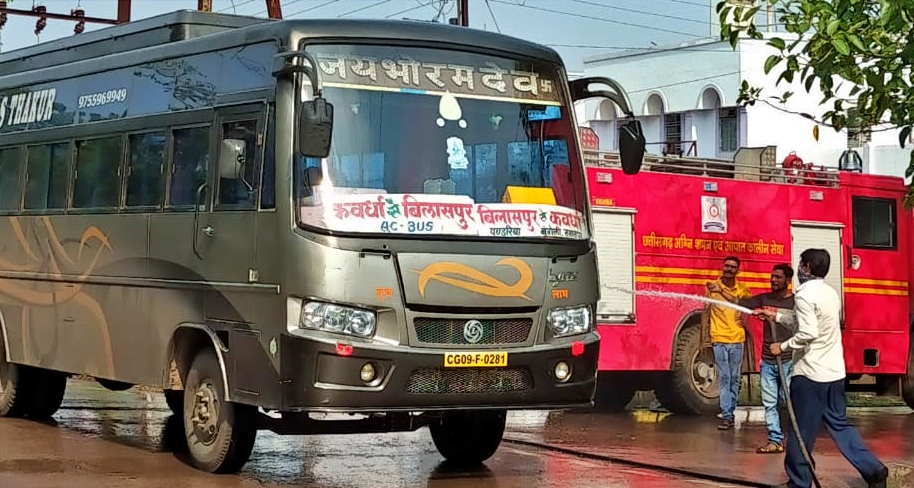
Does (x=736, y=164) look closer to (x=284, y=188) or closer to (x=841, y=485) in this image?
(x=841, y=485)

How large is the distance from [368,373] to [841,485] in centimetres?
413

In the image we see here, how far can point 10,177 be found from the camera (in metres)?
14.2

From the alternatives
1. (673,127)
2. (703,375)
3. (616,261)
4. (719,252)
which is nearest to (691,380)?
(703,375)

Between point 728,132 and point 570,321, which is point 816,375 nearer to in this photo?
point 570,321

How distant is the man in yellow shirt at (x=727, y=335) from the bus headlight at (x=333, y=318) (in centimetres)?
703

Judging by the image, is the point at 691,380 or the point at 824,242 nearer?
the point at 691,380

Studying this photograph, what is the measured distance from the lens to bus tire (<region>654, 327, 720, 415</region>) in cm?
1712

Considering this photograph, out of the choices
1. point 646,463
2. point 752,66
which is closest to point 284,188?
point 646,463

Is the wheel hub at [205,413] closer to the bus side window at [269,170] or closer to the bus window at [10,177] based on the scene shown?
the bus side window at [269,170]

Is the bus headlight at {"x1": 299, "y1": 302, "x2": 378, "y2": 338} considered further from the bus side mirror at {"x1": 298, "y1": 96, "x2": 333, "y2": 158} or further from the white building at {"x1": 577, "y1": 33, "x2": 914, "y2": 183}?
the white building at {"x1": 577, "y1": 33, "x2": 914, "y2": 183}

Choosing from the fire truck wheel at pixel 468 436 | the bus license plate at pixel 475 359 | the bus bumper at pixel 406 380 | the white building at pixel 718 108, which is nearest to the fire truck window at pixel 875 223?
the fire truck wheel at pixel 468 436

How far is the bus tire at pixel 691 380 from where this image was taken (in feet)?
56.2

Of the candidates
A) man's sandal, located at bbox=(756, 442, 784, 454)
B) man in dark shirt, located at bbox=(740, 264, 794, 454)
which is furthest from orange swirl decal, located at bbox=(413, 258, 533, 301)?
man's sandal, located at bbox=(756, 442, 784, 454)

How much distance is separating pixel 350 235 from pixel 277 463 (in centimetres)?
296
